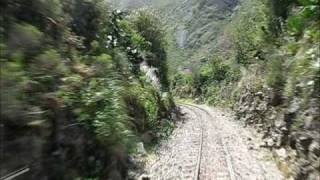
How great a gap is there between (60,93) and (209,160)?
7498 millimetres

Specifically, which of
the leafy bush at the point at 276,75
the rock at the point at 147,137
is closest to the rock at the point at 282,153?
the leafy bush at the point at 276,75

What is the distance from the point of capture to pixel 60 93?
9555 millimetres

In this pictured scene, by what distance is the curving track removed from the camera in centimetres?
1330

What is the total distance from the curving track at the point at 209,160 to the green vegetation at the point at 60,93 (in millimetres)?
2224

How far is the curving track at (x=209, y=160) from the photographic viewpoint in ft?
43.6

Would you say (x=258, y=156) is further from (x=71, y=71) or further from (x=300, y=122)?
(x=71, y=71)

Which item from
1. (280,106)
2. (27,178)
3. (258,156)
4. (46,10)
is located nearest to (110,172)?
(27,178)

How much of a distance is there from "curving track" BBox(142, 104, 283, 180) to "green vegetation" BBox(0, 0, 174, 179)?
2.22 meters

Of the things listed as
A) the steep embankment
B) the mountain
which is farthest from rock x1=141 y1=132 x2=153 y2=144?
the mountain

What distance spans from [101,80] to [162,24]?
28.0m

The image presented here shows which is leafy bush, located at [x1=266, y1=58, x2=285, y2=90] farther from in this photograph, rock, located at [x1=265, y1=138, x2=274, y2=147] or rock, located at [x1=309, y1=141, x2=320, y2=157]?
rock, located at [x1=309, y1=141, x2=320, y2=157]

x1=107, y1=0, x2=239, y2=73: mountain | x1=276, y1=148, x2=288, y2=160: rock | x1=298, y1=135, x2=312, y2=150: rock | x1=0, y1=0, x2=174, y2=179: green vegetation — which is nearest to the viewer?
x1=0, y1=0, x2=174, y2=179: green vegetation

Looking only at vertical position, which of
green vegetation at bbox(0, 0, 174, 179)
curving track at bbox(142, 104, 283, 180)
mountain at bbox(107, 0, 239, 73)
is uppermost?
mountain at bbox(107, 0, 239, 73)

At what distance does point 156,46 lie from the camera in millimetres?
37781
